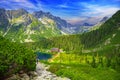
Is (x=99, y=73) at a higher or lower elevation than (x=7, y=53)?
lower

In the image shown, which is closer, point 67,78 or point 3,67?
point 3,67

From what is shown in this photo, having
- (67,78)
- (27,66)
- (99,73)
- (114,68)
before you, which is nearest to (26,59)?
(27,66)

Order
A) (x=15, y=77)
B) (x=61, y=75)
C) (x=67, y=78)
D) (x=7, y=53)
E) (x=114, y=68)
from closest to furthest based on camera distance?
(x=7, y=53), (x=15, y=77), (x=67, y=78), (x=61, y=75), (x=114, y=68)

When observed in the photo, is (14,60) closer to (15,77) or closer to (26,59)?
(15,77)

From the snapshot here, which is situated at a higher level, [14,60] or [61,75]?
[14,60]

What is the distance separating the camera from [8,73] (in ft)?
374

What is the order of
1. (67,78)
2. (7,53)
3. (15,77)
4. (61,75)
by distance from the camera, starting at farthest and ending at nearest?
(61,75)
(67,78)
(15,77)
(7,53)

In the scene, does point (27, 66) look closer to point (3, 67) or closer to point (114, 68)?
point (3, 67)

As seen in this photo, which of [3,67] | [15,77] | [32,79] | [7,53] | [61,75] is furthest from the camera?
[61,75]

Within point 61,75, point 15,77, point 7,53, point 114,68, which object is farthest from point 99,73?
point 7,53

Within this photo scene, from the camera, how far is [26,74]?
5374 inches

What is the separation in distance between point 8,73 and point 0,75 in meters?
5.04

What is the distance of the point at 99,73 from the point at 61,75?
74.6 ft

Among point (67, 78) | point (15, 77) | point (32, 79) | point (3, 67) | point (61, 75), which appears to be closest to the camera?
point (3, 67)
